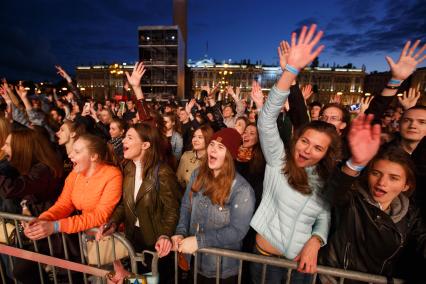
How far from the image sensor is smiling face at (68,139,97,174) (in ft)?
8.57

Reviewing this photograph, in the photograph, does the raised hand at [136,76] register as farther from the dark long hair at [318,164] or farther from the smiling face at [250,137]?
the dark long hair at [318,164]

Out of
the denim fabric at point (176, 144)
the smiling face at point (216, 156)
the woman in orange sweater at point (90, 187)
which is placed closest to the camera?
the smiling face at point (216, 156)

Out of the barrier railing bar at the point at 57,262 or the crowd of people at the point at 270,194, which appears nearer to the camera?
the crowd of people at the point at 270,194

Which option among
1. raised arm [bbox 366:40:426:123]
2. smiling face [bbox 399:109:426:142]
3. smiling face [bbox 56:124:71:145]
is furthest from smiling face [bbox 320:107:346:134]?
smiling face [bbox 56:124:71:145]

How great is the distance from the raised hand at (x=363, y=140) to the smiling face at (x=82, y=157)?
8.39ft

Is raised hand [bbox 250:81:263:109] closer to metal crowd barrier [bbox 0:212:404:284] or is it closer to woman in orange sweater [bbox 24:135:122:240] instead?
metal crowd barrier [bbox 0:212:404:284]

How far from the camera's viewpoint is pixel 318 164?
212 cm

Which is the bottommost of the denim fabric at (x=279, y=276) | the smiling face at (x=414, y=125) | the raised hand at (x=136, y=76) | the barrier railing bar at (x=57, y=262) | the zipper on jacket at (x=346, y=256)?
the denim fabric at (x=279, y=276)

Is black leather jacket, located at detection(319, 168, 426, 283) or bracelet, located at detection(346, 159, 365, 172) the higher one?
bracelet, located at detection(346, 159, 365, 172)

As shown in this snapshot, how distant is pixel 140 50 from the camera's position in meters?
37.5

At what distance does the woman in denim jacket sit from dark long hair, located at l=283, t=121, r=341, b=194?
455 millimetres

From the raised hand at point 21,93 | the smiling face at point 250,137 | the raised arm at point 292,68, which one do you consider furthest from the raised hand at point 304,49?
the raised hand at point 21,93

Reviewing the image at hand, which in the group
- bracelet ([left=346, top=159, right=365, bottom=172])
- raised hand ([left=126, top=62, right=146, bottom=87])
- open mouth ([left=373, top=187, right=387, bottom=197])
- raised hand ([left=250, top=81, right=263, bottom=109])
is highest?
raised hand ([left=126, top=62, right=146, bottom=87])

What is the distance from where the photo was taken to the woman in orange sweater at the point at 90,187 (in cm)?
253
